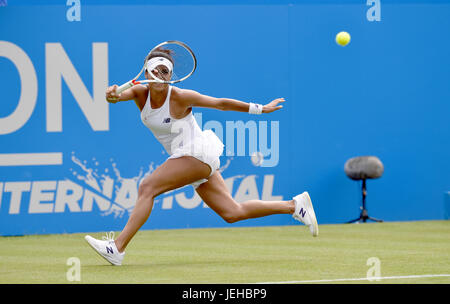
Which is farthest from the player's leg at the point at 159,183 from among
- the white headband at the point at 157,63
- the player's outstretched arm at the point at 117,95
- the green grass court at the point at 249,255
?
the white headband at the point at 157,63

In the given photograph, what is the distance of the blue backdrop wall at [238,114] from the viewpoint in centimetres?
881

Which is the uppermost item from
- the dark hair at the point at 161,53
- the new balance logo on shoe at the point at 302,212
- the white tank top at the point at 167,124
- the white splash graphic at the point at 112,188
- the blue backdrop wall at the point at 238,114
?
the blue backdrop wall at the point at 238,114

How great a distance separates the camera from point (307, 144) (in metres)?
9.48

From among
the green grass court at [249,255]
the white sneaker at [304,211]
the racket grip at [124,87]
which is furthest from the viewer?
the white sneaker at [304,211]

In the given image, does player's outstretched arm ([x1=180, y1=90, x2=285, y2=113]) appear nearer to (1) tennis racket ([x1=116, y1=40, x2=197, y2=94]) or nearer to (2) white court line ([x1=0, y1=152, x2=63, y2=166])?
(1) tennis racket ([x1=116, y1=40, x2=197, y2=94])

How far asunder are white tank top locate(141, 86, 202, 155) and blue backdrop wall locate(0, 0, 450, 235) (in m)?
2.87

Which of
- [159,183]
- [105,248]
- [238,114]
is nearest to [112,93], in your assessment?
[159,183]

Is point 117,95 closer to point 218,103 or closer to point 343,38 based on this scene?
point 218,103

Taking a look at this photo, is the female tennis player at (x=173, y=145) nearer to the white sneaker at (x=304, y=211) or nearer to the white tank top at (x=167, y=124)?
the white tank top at (x=167, y=124)

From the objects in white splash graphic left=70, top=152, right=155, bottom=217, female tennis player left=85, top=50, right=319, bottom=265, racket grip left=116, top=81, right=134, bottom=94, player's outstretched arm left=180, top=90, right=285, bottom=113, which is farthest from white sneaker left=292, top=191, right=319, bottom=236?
white splash graphic left=70, top=152, right=155, bottom=217

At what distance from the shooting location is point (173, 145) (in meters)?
6.08

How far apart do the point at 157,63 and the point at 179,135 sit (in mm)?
507

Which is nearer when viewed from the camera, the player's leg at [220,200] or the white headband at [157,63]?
the white headband at [157,63]
